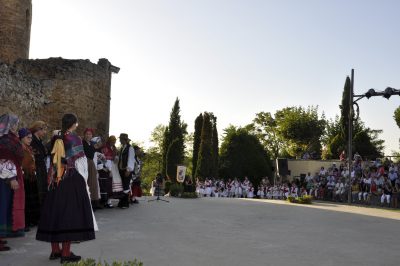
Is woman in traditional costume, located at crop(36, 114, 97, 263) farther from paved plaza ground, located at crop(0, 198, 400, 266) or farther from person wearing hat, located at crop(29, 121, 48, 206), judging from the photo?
person wearing hat, located at crop(29, 121, 48, 206)

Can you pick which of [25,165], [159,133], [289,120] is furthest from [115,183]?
[159,133]

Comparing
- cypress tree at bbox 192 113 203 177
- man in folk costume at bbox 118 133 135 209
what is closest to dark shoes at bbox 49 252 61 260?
man in folk costume at bbox 118 133 135 209

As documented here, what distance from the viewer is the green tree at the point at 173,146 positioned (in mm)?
39812

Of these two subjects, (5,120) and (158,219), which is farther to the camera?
(158,219)

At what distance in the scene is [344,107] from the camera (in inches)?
2034

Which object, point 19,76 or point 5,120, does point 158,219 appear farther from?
point 19,76

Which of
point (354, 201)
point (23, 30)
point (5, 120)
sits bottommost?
point (354, 201)

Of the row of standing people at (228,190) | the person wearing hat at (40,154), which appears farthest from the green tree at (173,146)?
the person wearing hat at (40,154)

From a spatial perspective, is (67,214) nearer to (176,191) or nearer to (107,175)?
(107,175)

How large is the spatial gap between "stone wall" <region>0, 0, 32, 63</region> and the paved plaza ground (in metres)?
13.9

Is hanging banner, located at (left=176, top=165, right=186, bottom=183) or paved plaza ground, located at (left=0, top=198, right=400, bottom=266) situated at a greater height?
hanging banner, located at (left=176, top=165, right=186, bottom=183)

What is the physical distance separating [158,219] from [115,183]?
219cm

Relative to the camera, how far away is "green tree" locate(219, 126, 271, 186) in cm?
3734

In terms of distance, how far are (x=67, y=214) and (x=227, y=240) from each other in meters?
2.83
